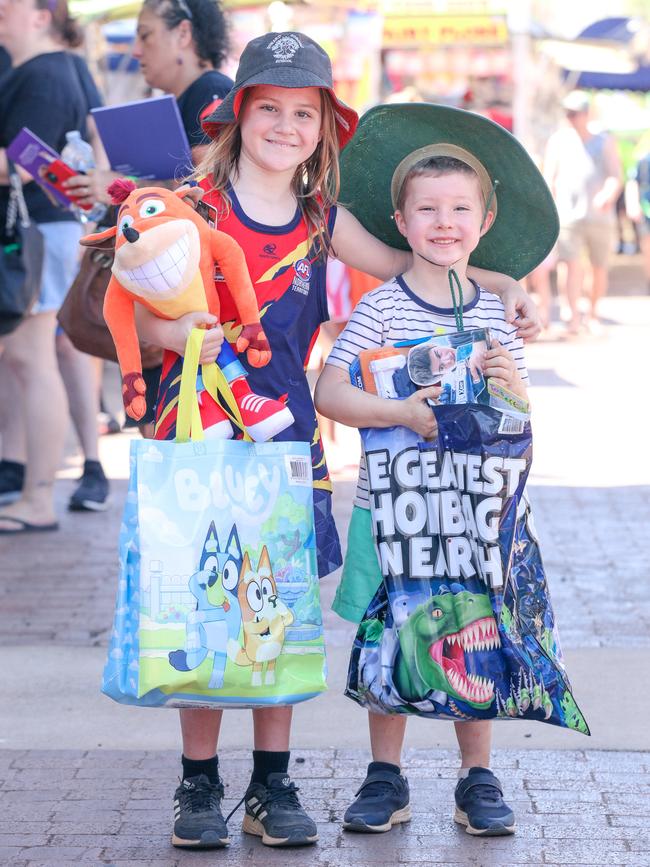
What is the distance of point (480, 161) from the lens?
12.0 ft

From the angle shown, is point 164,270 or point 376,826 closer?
point 164,270

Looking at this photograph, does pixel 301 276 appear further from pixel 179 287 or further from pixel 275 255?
pixel 179 287

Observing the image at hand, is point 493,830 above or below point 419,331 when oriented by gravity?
below

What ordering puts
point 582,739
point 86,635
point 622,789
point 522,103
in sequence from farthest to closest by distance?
1. point 522,103
2. point 86,635
3. point 582,739
4. point 622,789

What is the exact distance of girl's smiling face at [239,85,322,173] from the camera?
346 cm

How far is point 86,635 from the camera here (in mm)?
5270

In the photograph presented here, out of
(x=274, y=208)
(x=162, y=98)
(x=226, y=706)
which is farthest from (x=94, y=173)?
(x=226, y=706)

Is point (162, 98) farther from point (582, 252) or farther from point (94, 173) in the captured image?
point (582, 252)

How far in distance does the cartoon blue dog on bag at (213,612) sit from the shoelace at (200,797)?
0.41 meters

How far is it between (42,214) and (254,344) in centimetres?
355

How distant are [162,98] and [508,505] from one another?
172cm

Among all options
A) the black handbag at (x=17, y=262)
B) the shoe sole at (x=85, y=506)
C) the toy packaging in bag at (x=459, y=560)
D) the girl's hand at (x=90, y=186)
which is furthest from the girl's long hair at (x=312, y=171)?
the shoe sole at (x=85, y=506)

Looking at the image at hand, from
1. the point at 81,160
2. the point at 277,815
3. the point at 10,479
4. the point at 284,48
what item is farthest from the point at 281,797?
the point at 10,479

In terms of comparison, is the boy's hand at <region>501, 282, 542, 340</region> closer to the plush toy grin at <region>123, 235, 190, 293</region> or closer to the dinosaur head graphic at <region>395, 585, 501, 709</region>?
the dinosaur head graphic at <region>395, 585, 501, 709</region>
